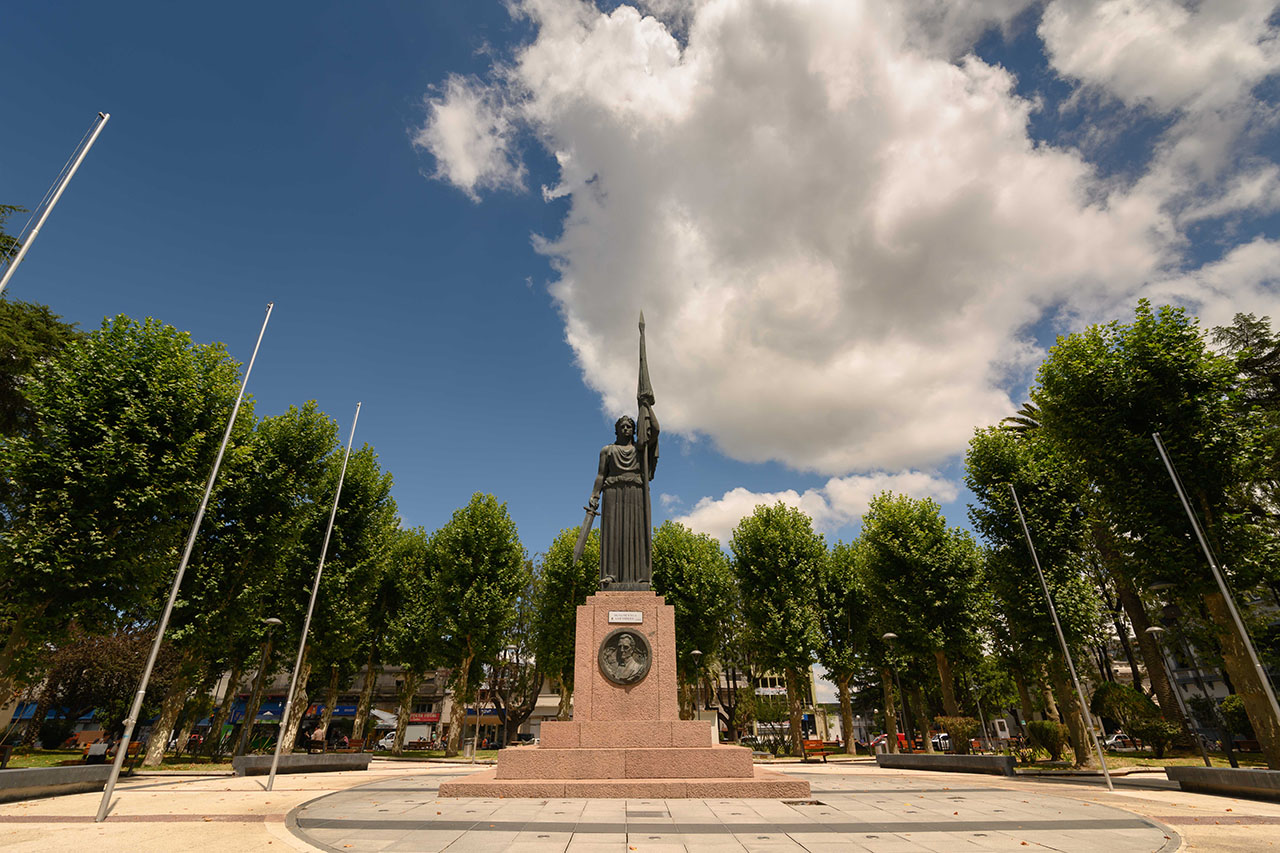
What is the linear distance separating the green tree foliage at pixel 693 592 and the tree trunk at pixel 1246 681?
2277 cm

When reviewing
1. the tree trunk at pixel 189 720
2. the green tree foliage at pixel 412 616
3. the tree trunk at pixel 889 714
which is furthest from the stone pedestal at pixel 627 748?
the tree trunk at pixel 889 714

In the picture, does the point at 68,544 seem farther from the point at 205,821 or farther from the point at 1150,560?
the point at 1150,560

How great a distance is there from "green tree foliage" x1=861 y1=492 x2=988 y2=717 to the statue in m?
Answer: 17.8

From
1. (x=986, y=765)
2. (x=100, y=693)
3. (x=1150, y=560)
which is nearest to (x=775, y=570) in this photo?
(x=986, y=765)

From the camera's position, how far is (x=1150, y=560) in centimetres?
1759

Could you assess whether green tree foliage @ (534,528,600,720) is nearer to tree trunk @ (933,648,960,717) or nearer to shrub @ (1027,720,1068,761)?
tree trunk @ (933,648,960,717)

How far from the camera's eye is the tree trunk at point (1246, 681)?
589 inches

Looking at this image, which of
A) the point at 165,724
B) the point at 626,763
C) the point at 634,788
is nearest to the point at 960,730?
the point at 626,763

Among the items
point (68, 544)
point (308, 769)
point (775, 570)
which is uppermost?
point (775, 570)

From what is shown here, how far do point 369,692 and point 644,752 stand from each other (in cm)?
2871

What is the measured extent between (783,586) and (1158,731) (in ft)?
54.6

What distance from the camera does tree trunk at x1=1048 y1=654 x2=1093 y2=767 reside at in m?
22.6

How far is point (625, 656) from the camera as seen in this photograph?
13.4 meters

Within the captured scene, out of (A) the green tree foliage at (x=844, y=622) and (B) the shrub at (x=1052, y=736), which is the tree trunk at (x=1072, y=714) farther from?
(A) the green tree foliage at (x=844, y=622)
